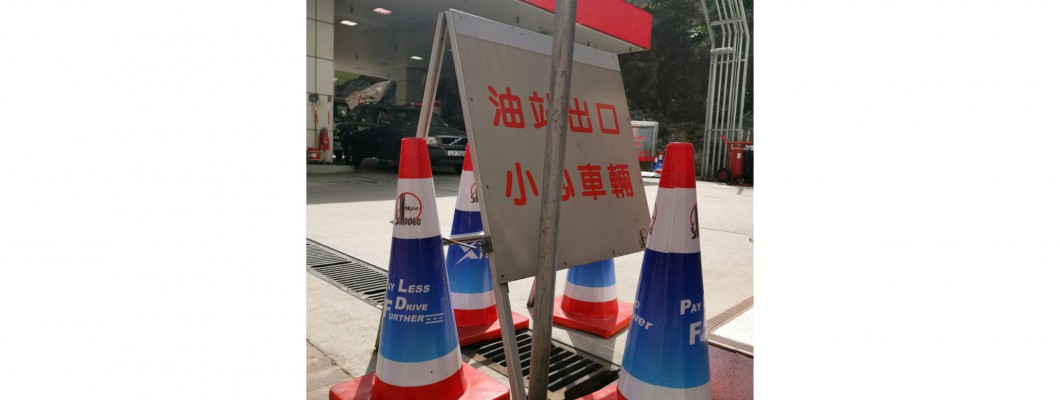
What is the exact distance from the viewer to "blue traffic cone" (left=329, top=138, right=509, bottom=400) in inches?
77.5

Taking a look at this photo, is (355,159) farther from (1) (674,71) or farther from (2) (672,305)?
(1) (674,71)

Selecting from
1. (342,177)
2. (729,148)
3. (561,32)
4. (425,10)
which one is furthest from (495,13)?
(561,32)

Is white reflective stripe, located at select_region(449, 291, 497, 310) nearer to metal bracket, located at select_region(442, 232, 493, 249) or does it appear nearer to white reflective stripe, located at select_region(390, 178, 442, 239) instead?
metal bracket, located at select_region(442, 232, 493, 249)

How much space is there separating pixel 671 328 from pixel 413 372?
0.94 metres

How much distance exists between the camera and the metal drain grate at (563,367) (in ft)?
7.33

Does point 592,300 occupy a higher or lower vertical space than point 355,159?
lower

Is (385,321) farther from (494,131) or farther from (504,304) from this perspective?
(494,131)

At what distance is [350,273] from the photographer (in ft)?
12.5

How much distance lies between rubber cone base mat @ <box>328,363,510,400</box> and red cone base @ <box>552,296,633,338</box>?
0.71 meters

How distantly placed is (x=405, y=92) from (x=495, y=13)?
11.1 metres

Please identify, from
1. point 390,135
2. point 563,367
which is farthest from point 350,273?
point 390,135

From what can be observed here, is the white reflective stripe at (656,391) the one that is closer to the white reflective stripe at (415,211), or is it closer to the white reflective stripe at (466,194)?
the white reflective stripe at (415,211)

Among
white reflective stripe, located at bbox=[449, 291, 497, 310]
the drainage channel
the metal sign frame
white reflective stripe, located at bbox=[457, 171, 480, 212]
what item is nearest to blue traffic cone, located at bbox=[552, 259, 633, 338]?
the drainage channel

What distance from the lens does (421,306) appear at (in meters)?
2.00
